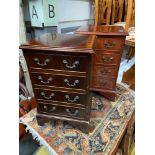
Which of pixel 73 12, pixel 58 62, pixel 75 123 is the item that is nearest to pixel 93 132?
pixel 75 123

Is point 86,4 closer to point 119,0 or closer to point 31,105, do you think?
point 119,0

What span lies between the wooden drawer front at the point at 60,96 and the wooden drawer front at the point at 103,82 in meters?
0.46

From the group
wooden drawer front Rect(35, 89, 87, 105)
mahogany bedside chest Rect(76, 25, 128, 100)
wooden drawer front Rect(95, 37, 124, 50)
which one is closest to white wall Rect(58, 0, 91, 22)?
mahogany bedside chest Rect(76, 25, 128, 100)

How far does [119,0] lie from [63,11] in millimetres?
1204

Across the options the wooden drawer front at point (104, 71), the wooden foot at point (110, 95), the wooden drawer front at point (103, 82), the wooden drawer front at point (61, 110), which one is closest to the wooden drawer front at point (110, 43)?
the wooden drawer front at point (104, 71)

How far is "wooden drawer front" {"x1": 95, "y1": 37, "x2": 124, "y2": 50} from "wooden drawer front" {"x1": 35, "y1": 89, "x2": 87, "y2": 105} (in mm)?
472

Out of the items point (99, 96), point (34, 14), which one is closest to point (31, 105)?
point (99, 96)

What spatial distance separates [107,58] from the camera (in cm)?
126

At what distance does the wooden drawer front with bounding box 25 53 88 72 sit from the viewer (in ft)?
2.67

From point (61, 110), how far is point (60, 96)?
111mm

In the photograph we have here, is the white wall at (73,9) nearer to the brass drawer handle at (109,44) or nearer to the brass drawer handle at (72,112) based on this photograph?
the brass drawer handle at (109,44)

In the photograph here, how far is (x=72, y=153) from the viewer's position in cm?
93

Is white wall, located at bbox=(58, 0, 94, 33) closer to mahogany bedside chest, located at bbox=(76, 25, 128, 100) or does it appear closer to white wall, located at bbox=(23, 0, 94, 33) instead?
white wall, located at bbox=(23, 0, 94, 33)
